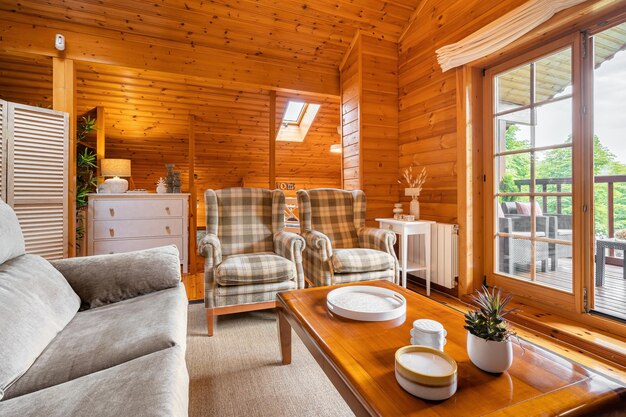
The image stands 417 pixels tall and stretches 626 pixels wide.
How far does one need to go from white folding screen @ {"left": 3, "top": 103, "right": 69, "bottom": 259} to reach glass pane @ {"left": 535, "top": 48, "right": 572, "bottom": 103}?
4.15 metres

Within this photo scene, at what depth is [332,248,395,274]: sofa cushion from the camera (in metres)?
2.41

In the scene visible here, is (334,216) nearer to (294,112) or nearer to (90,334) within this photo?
(90,334)

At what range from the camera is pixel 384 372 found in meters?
0.91

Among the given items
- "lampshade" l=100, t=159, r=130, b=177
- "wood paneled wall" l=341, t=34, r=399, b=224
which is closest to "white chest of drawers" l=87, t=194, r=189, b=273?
"lampshade" l=100, t=159, r=130, b=177

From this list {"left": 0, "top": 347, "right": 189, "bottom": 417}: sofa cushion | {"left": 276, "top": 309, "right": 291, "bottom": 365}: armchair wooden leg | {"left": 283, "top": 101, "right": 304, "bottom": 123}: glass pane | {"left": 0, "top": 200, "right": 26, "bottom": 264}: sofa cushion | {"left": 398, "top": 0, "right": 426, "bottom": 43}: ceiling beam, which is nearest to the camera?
{"left": 0, "top": 347, "right": 189, "bottom": 417}: sofa cushion

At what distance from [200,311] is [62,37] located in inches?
115

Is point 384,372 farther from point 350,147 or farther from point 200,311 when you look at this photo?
point 350,147

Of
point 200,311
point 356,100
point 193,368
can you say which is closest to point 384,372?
point 193,368

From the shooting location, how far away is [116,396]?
2.45 ft

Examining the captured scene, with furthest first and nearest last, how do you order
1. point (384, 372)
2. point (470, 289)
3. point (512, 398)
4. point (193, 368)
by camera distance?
point (470, 289) → point (193, 368) → point (384, 372) → point (512, 398)

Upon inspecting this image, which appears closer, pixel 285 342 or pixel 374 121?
pixel 285 342

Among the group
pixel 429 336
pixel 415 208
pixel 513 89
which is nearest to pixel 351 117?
pixel 415 208

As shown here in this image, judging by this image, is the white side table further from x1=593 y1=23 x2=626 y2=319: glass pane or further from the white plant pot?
the white plant pot

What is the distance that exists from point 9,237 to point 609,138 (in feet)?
11.2
